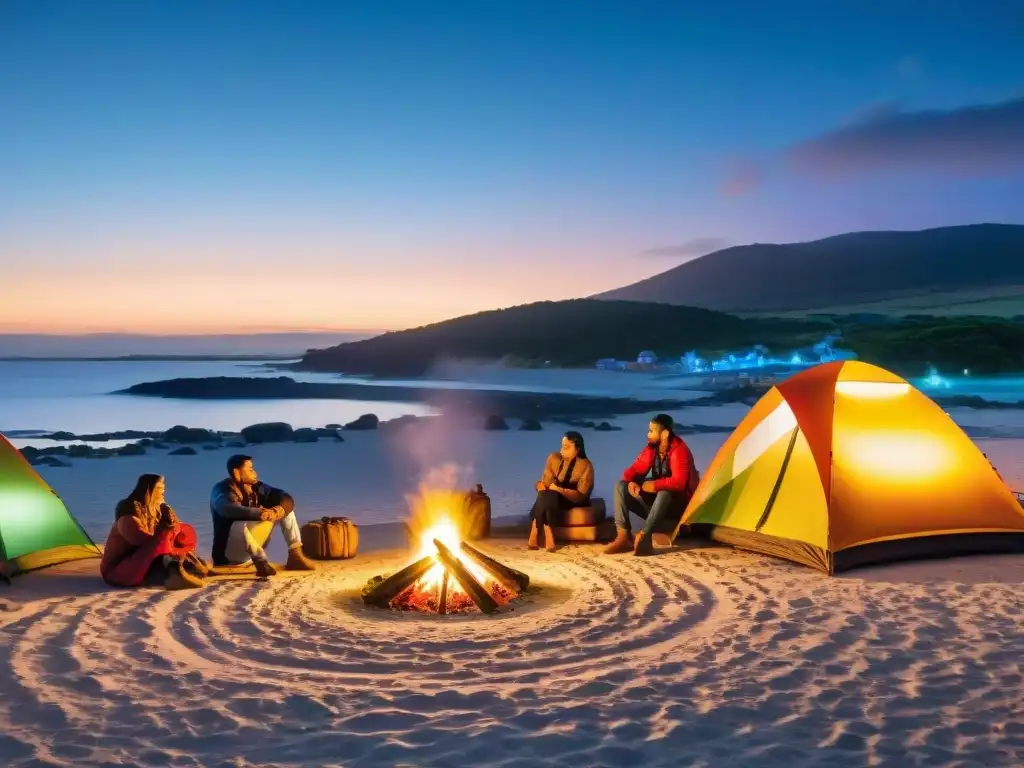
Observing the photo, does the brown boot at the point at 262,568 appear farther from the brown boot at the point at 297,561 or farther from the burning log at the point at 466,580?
the burning log at the point at 466,580

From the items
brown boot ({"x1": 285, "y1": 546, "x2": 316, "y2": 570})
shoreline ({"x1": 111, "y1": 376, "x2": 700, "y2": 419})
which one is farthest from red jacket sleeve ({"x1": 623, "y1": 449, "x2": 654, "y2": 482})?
shoreline ({"x1": 111, "y1": 376, "x2": 700, "y2": 419})

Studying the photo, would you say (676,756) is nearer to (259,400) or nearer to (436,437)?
(436,437)

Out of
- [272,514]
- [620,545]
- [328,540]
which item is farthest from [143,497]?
[620,545]

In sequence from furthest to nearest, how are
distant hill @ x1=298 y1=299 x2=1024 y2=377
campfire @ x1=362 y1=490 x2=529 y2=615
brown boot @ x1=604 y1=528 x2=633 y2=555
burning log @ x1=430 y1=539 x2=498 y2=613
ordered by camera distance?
distant hill @ x1=298 y1=299 x2=1024 y2=377, brown boot @ x1=604 y1=528 x2=633 y2=555, campfire @ x1=362 y1=490 x2=529 y2=615, burning log @ x1=430 y1=539 x2=498 y2=613

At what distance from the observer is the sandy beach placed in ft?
16.0

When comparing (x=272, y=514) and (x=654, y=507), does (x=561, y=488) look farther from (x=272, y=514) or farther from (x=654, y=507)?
(x=272, y=514)

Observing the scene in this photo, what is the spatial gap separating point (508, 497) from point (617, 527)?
559 cm

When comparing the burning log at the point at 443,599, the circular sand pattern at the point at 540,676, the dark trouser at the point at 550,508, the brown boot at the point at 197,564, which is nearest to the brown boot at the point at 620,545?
the dark trouser at the point at 550,508

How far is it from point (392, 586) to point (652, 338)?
86.5 metres

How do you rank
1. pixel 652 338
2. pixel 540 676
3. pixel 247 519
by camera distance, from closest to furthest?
pixel 540 676 → pixel 247 519 → pixel 652 338

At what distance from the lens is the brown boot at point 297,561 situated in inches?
362

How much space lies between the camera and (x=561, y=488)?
34.3 feet

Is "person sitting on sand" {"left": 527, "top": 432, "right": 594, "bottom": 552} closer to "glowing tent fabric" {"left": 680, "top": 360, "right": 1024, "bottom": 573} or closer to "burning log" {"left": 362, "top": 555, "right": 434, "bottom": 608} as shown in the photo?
"glowing tent fabric" {"left": 680, "top": 360, "right": 1024, "bottom": 573}

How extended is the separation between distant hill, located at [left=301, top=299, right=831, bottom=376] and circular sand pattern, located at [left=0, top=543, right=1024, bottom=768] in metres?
79.6
